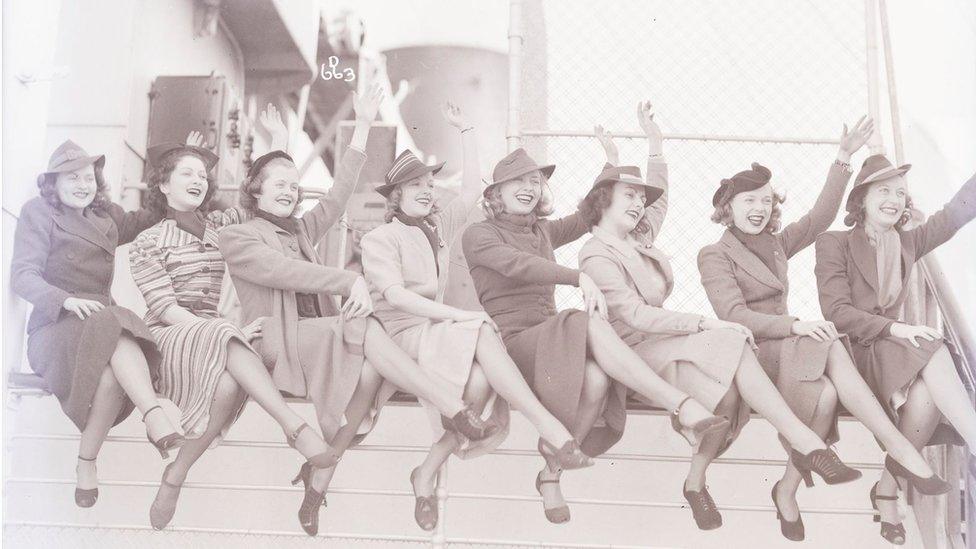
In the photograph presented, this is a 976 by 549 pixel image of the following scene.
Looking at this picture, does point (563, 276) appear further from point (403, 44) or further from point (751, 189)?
point (403, 44)

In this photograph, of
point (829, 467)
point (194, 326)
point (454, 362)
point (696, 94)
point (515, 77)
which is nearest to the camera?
point (829, 467)

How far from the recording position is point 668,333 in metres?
3.47

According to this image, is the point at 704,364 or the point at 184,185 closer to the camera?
the point at 704,364

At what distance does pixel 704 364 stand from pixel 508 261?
2.21ft

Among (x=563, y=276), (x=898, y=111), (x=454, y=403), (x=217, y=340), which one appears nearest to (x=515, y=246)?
(x=563, y=276)

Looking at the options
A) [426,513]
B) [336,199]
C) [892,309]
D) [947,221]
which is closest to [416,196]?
[336,199]

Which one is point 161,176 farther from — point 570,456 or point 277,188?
point 570,456

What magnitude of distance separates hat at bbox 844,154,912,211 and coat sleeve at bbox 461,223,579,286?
1013mm

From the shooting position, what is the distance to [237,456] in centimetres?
412

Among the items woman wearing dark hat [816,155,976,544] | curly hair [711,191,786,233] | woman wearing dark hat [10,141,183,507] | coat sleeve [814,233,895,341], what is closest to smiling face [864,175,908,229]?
woman wearing dark hat [816,155,976,544]

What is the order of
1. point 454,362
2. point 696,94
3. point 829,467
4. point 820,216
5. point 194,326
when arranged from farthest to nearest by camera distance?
point 696,94
point 820,216
point 194,326
point 454,362
point 829,467

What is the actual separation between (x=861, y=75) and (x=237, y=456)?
2738 mm

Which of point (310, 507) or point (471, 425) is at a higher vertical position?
point (471, 425)

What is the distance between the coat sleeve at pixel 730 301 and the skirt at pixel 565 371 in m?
0.44
